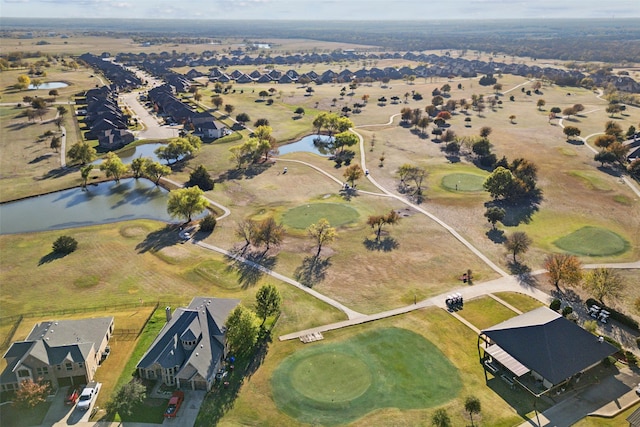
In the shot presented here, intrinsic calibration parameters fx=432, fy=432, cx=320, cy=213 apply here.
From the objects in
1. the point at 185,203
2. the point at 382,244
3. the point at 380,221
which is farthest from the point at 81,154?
the point at 382,244

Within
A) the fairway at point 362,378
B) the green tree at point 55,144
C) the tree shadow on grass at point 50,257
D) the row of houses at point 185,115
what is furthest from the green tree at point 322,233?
the green tree at point 55,144

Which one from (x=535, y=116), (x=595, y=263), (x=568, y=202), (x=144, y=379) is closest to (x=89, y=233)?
(x=144, y=379)

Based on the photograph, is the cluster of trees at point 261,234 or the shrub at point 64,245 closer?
the shrub at point 64,245

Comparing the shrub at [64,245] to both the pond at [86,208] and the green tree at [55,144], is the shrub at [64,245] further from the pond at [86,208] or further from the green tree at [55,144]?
the green tree at [55,144]

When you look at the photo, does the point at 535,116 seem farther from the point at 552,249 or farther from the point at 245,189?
the point at 245,189

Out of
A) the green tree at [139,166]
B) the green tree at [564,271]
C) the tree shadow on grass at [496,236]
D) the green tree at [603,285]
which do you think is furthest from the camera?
the green tree at [139,166]

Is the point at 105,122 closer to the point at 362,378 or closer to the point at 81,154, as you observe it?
the point at 81,154
